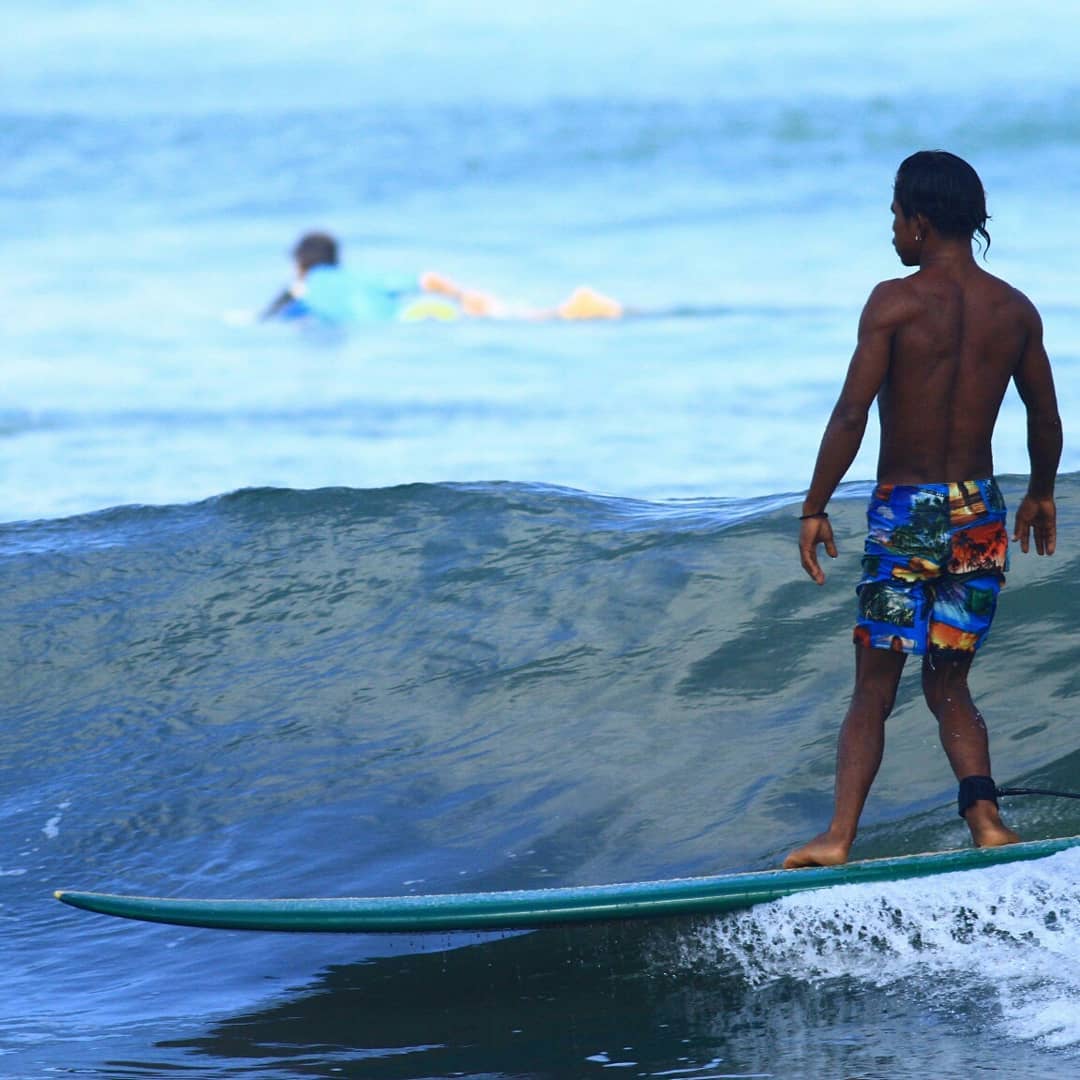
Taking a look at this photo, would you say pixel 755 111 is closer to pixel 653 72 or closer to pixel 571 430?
pixel 653 72

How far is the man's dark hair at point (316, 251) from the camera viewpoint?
56.9 ft

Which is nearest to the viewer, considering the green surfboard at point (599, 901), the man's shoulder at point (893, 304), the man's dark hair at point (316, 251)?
the man's shoulder at point (893, 304)

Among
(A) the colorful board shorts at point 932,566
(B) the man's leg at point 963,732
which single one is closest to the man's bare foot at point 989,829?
(B) the man's leg at point 963,732

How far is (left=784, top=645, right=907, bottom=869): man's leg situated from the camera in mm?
3438

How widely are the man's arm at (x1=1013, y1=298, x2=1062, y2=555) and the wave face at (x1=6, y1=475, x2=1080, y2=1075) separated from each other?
0.71 metres

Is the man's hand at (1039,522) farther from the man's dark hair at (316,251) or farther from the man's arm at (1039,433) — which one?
the man's dark hair at (316,251)

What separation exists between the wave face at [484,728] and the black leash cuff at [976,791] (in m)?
0.16

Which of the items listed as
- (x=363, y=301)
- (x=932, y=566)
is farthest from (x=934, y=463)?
(x=363, y=301)

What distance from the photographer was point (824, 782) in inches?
170

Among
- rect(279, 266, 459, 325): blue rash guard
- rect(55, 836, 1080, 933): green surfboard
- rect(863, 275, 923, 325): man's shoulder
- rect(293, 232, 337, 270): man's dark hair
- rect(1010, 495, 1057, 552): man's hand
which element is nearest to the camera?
rect(863, 275, 923, 325): man's shoulder

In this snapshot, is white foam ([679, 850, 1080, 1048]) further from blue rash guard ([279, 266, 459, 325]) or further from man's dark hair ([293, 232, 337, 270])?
man's dark hair ([293, 232, 337, 270])

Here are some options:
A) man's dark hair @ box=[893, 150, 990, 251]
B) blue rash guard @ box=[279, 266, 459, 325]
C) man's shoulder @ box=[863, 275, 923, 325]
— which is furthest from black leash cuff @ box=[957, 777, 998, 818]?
blue rash guard @ box=[279, 266, 459, 325]

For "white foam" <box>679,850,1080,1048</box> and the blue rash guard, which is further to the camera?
the blue rash guard

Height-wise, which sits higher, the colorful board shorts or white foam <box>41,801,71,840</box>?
the colorful board shorts
